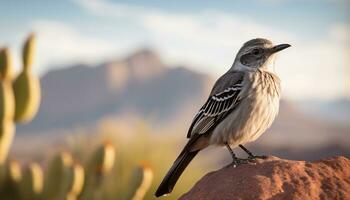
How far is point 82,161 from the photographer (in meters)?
13.2

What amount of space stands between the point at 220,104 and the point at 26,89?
5.39 metres

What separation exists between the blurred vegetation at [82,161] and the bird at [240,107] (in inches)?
96.5

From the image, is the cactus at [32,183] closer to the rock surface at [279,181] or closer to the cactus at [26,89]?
the cactus at [26,89]

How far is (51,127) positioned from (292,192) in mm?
87896

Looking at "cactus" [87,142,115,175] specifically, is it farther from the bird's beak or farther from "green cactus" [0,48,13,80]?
the bird's beak

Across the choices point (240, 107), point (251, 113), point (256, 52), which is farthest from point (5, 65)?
point (251, 113)

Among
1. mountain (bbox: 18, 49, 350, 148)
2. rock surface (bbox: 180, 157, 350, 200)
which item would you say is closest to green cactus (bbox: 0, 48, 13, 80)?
rock surface (bbox: 180, 157, 350, 200)

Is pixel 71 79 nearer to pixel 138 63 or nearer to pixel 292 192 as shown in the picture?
pixel 138 63

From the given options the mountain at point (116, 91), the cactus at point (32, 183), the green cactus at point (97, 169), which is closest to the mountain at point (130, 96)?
the mountain at point (116, 91)

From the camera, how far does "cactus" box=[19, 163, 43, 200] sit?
10922 mm

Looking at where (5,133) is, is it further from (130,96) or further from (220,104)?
(130,96)

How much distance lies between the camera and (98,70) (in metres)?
105

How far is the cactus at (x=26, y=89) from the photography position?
444 inches

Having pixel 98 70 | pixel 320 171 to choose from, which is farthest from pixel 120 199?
pixel 98 70
